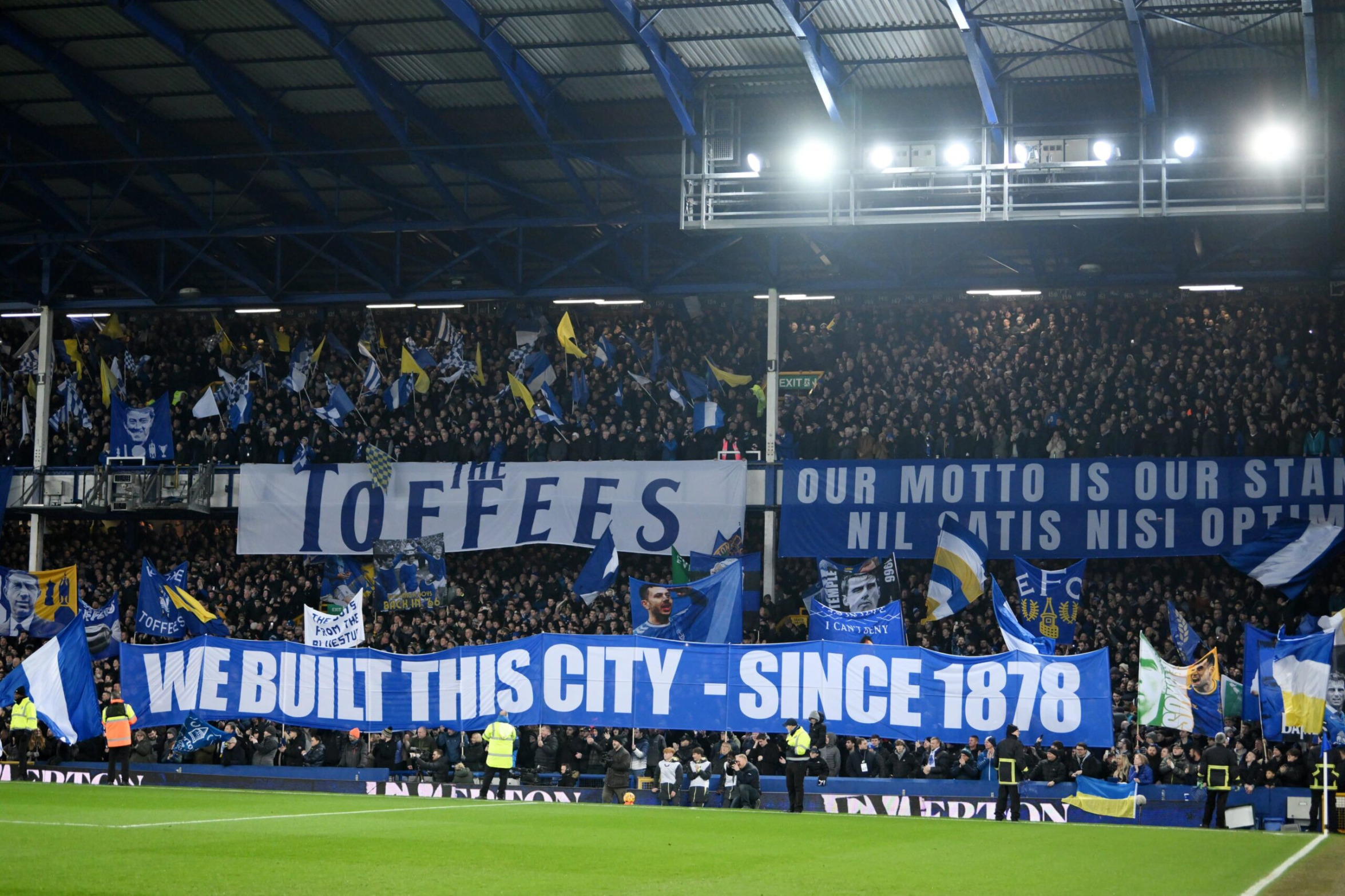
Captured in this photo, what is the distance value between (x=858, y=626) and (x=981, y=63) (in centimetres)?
1044

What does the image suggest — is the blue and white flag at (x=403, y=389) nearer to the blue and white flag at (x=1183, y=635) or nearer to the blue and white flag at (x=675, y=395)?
the blue and white flag at (x=675, y=395)

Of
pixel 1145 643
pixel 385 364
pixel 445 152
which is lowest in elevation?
pixel 1145 643

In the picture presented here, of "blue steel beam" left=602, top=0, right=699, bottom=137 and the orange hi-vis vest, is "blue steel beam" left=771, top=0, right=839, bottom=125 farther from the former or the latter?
the orange hi-vis vest

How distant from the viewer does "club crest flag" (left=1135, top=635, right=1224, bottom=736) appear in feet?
85.5

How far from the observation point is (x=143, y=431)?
Answer: 39.3 m

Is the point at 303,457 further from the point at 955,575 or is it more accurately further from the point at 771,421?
the point at 955,575

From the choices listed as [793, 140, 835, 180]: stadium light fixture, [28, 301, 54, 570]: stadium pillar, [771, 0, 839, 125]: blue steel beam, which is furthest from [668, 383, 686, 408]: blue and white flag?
[28, 301, 54, 570]: stadium pillar

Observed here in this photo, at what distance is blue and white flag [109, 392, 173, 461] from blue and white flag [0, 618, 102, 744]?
11.7 metres

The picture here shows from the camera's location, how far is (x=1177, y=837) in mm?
20781

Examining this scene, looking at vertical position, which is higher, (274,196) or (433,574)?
(274,196)

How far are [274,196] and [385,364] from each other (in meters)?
5.80

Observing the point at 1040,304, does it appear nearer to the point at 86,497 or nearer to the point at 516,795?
the point at 516,795

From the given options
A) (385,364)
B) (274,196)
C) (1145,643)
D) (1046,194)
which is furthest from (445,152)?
(1145,643)

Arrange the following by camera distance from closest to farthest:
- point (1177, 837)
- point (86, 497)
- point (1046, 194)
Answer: point (1177, 837) < point (1046, 194) < point (86, 497)
